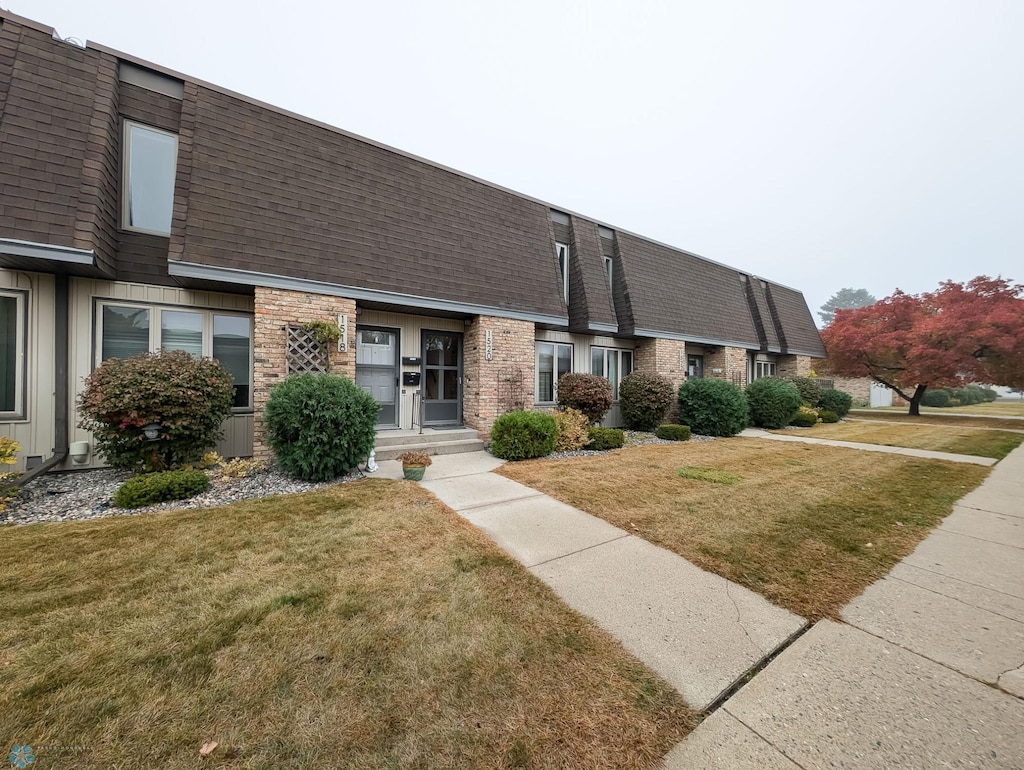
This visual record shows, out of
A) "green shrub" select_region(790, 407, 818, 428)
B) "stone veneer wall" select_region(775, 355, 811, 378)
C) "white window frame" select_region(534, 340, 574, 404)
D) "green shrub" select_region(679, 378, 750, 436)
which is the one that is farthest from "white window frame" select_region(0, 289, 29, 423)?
"stone veneer wall" select_region(775, 355, 811, 378)

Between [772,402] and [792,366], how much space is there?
6742 millimetres

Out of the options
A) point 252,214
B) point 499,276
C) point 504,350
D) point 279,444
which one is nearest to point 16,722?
point 279,444

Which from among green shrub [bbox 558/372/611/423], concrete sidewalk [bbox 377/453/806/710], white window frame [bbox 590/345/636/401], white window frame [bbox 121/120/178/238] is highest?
white window frame [bbox 121/120/178/238]

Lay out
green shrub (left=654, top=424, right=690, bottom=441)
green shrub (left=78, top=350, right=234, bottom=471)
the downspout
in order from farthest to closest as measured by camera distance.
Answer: green shrub (left=654, top=424, right=690, bottom=441) → the downspout → green shrub (left=78, top=350, right=234, bottom=471)

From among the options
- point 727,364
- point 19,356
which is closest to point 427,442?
point 19,356

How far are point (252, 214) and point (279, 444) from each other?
4.04 metres

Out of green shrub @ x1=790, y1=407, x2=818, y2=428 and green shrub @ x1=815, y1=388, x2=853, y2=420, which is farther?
green shrub @ x1=815, y1=388, x2=853, y2=420

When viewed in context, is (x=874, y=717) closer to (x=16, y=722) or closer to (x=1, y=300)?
(x=16, y=722)

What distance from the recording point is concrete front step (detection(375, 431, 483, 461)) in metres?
7.26

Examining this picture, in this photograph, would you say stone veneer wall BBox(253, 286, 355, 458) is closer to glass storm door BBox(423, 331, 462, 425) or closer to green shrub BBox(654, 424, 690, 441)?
glass storm door BBox(423, 331, 462, 425)

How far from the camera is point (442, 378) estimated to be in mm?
9039

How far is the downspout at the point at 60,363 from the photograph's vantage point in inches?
224

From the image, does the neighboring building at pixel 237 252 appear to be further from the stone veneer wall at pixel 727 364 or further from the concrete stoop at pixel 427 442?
the stone veneer wall at pixel 727 364

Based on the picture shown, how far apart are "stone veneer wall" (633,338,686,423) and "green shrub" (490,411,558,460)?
560 cm
